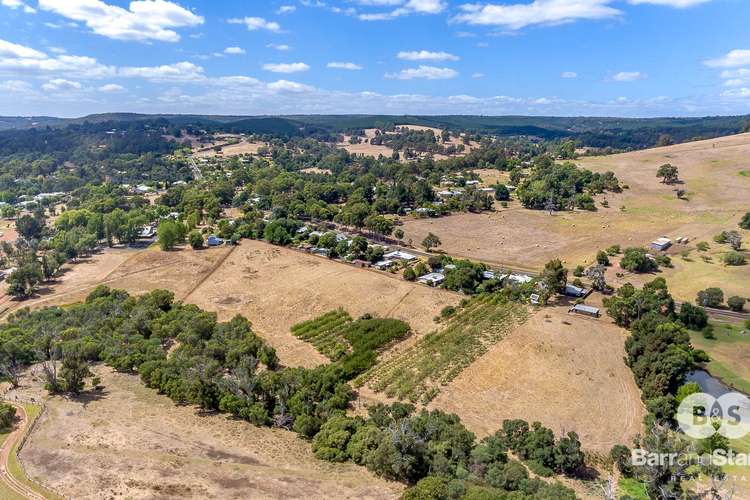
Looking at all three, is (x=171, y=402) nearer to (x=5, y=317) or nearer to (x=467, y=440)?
(x=467, y=440)

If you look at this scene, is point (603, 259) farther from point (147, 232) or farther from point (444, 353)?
point (147, 232)

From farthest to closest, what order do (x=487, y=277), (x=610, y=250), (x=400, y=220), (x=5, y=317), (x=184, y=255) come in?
(x=400, y=220) → (x=184, y=255) → (x=610, y=250) → (x=487, y=277) → (x=5, y=317)

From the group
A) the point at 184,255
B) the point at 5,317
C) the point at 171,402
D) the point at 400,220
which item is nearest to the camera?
the point at 171,402

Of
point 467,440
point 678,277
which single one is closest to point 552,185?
point 678,277

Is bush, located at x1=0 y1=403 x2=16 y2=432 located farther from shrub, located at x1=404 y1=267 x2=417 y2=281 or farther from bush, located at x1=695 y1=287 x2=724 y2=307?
bush, located at x1=695 y1=287 x2=724 y2=307

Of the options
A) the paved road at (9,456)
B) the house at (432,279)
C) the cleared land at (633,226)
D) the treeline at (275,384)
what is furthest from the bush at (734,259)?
the paved road at (9,456)

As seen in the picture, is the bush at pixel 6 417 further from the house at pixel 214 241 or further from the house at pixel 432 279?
the house at pixel 214 241
